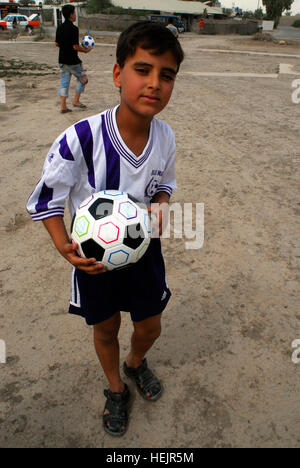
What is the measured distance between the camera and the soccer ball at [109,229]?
4.39 ft

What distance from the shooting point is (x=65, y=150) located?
4.35 ft

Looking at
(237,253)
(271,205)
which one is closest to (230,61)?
(271,205)

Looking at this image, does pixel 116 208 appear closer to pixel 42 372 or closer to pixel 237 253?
pixel 42 372

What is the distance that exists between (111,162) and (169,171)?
1.18 feet

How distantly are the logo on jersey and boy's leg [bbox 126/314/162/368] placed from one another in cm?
60

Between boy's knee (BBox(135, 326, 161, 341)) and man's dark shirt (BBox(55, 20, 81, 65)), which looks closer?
boy's knee (BBox(135, 326, 161, 341))

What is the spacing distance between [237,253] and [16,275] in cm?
186

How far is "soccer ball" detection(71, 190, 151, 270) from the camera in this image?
1337 millimetres

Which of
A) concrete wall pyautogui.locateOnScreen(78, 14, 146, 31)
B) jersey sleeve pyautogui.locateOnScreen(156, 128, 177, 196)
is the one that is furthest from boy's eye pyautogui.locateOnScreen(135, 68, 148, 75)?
concrete wall pyautogui.locateOnScreen(78, 14, 146, 31)

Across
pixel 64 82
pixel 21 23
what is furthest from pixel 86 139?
pixel 21 23

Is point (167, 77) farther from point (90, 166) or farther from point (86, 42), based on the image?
point (86, 42)

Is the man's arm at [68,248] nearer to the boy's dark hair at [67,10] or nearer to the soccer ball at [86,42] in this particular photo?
the boy's dark hair at [67,10]

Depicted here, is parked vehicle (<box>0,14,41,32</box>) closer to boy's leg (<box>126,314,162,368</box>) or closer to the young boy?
the young boy

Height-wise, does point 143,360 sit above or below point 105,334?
below
